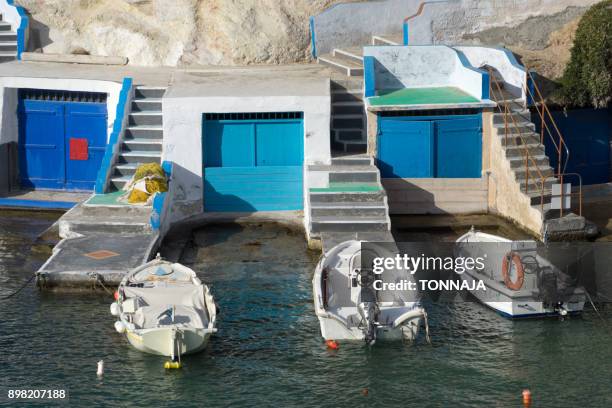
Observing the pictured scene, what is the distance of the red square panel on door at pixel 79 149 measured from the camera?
30.2 metres

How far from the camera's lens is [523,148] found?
27.5 m

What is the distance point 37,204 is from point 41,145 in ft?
6.91

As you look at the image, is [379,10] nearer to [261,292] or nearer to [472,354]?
[261,292]

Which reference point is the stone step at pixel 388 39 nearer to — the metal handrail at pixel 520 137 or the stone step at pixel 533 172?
the metal handrail at pixel 520 137

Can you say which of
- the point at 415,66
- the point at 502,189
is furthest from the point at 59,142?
the point at 502,189

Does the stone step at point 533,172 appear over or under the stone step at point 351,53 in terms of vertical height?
under

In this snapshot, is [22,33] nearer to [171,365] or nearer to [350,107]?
[350,107]

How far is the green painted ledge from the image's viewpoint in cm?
2802

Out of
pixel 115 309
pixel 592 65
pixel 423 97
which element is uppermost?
pixel 592 65

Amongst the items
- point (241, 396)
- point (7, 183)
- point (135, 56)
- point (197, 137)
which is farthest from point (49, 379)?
point (135, 56)

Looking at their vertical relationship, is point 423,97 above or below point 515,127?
above

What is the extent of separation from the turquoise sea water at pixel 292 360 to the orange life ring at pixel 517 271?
0.68 meters

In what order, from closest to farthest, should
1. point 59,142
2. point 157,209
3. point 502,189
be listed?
point 157,209
point 502,189
point 59,142

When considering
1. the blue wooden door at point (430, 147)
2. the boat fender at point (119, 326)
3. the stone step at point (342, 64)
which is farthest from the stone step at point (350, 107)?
the boat fender at point (119, 326)
